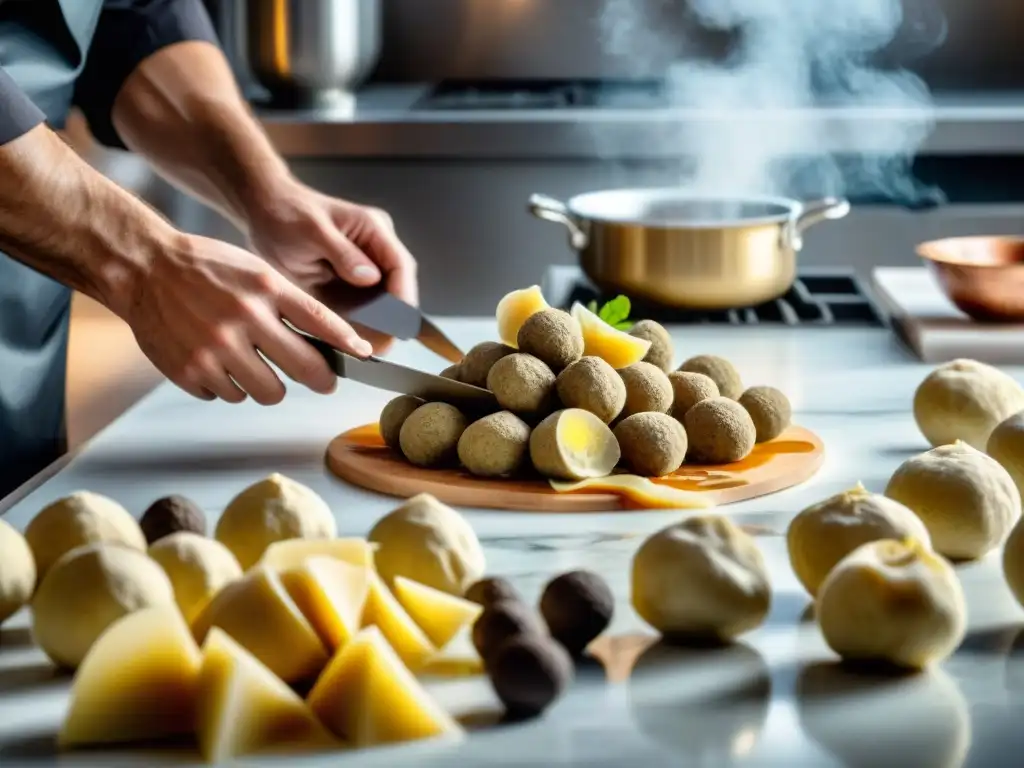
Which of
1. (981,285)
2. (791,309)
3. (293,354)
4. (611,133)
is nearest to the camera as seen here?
(293,354)

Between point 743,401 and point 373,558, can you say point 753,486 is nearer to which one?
point 743,401

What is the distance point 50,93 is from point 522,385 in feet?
2.83

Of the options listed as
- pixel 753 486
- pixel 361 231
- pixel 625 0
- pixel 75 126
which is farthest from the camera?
pixel 75 126

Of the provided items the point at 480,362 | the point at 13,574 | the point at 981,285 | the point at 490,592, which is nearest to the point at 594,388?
the point at 480,362

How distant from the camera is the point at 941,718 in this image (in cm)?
75

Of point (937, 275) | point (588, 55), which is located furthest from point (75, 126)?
point (937, 275)

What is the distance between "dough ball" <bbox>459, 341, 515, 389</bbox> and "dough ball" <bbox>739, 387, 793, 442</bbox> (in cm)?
21

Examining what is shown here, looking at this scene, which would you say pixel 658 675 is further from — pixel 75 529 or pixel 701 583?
pixel 75 529

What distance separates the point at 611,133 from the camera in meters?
2.76

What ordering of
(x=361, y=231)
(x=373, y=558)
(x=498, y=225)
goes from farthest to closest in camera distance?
(x=498, y=225)
(x=361, y=231)
(x=373, y=558)

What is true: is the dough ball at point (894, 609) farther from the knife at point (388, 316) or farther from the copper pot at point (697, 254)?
the copper pot at point (697, 254)

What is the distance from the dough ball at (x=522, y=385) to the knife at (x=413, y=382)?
22 millimetres

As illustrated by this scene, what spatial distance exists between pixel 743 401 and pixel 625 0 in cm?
238

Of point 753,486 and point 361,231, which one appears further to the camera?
point 361,231
